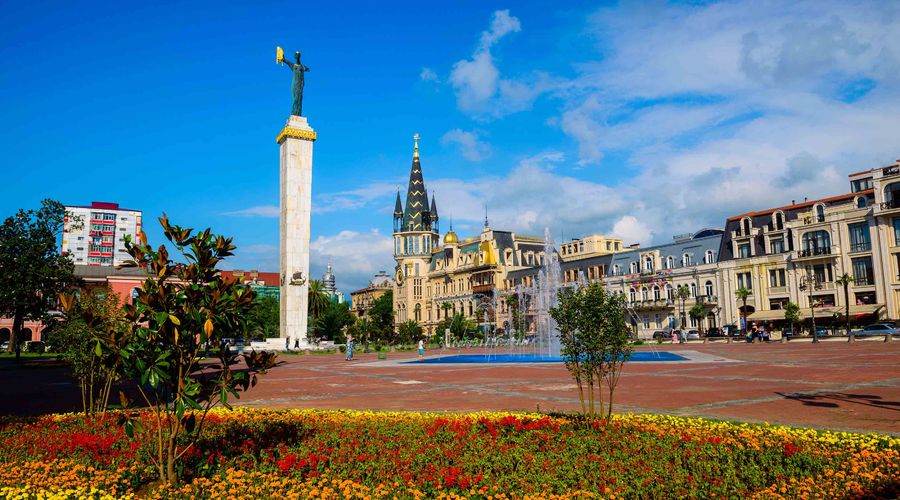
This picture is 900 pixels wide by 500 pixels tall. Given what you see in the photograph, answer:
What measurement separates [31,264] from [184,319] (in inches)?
1662

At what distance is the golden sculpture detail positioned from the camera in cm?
5491

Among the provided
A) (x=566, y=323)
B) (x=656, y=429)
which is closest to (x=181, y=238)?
(x=566, y=323)

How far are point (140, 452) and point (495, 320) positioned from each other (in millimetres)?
88109

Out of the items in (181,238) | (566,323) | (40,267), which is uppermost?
(40,267)

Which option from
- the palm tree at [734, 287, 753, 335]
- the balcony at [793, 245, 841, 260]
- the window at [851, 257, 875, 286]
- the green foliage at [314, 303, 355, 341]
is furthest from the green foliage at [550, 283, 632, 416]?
the green foliage at [314, 303, 355, 341]

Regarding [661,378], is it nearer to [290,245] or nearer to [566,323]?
[566,323]

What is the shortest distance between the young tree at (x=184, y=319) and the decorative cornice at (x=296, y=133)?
49.3 meters

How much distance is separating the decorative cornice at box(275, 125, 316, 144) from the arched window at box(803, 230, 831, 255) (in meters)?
48.1

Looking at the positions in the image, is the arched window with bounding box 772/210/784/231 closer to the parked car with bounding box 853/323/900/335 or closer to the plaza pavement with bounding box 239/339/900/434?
the parked car with bounding box 853/323/900/335

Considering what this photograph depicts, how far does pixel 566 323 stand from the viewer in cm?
1090

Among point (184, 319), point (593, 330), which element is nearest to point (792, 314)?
point (593, 330)

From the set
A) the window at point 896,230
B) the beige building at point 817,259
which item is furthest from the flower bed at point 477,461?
the window at point 896,230

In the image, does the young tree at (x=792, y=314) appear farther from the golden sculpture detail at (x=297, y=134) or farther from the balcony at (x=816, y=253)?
the golden sculpture detail at (x=297, y=134)

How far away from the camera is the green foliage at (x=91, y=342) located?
733 centimetres
